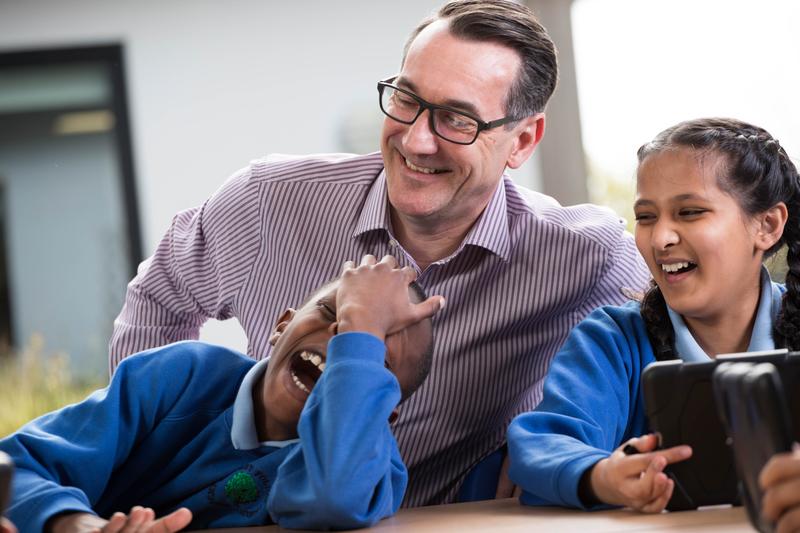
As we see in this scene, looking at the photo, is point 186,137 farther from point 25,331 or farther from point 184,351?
point 184,351

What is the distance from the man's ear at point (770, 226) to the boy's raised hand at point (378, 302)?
0.65m

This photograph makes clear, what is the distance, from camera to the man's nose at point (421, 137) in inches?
86.1

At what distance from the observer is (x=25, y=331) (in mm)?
5062

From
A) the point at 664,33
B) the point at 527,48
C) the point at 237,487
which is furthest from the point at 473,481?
the point at 664,33

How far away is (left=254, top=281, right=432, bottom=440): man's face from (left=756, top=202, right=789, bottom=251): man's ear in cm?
65

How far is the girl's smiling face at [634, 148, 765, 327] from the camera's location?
1.85 meters

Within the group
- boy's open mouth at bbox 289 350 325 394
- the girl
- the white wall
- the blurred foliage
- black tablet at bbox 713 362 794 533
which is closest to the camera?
black tablet at bbox 713 362 794 533

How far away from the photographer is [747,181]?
1915mm

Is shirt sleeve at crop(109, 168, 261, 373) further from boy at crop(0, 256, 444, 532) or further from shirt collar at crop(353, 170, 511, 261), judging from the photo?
boy at crop(0, 256, 444, 532)

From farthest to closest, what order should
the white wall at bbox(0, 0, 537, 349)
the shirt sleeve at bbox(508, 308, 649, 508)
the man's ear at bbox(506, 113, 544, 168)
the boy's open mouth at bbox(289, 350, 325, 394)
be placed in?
the white wall at bbox(0, 0, 537, 349), the man's ear at bbox(506, 113, 544, 168), the boy's open mouth at bbox(289, 350, 325, 394), the shirt sleeve at bbox(508, 308, 649, 508)

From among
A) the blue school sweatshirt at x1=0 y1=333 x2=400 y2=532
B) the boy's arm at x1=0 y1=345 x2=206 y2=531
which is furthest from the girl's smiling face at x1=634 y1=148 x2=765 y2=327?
the boy's arm at x1=0 y1=345 x2=206 y2=531

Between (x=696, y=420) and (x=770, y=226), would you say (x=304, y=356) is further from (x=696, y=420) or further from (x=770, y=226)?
(x=770, y=226)

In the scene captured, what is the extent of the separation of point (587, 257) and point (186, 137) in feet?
10.7

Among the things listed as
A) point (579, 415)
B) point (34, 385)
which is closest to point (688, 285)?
point (579, 415)
